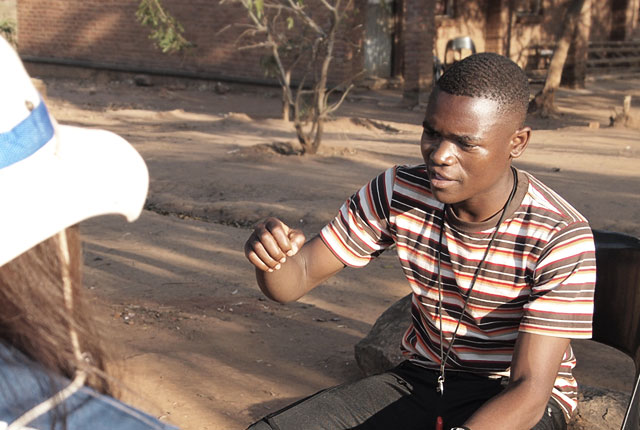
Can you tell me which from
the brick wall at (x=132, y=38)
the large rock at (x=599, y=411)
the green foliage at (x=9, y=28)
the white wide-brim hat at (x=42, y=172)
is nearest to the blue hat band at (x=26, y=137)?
the white wide-brim hat at (x=42, y=172)

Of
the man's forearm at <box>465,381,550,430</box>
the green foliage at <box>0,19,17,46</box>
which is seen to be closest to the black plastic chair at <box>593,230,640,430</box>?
the man's forearm at <box>465,381,550,430</box>

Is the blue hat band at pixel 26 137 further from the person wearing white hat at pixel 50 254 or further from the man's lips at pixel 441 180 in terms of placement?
the man's lips at pixel 441 180

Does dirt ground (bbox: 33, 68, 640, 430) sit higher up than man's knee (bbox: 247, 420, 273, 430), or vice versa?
man's knee (bbox: 247, 420, 273, 430)

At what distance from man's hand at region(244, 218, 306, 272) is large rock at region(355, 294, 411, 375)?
4.82 feet

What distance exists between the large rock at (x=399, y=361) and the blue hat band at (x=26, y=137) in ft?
8.50

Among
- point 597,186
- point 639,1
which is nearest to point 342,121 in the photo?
point 597,186

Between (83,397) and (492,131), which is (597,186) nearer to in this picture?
(492,131)

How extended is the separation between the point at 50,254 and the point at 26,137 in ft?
0.57

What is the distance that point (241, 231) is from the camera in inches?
257

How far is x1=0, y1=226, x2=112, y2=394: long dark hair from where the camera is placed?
1.06 meters

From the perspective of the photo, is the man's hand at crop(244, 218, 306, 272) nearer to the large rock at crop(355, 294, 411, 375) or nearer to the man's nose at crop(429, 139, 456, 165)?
the man's nose at crop(429, 139, 456, 165)

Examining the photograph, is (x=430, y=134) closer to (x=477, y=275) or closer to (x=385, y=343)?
(x=477, y=275)

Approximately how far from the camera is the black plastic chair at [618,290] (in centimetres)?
238

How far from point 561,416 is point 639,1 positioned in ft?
76.1
